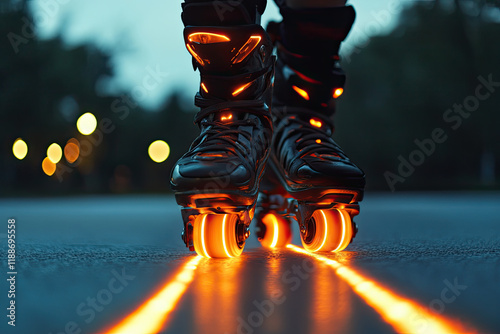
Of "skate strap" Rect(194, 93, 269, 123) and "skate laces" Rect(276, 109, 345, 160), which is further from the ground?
"skate strap" Rect(194, 93, 269, 123)

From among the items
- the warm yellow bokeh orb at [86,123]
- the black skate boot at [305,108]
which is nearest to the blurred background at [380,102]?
the warm yellow bokeh orb at [86,123]

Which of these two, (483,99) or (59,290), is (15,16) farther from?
(59,290)

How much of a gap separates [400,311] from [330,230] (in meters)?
0.82

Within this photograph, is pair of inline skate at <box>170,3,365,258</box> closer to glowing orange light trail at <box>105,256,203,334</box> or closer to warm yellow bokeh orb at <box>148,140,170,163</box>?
glowing orange light trail at <box>105,256,203,334</box>

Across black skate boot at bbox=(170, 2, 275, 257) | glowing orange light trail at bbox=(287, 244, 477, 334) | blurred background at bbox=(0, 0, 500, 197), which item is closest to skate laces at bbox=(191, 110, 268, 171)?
black skate boot at bbox=(170, 2, 275, 257)

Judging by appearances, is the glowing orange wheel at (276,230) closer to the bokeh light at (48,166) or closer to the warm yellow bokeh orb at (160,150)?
the warm yellow bokeh orb at (160,150)

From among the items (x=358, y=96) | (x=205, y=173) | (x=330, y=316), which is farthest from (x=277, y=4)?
(x=358, y=96)

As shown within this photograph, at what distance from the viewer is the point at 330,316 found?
1043mm

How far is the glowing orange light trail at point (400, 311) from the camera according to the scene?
0.97 metres

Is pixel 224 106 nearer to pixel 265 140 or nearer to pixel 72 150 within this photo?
pixel 265 140

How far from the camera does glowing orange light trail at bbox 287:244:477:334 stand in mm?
965

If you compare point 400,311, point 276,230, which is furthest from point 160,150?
point 400,311

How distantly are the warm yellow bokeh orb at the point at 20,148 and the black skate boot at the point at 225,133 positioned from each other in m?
24.1

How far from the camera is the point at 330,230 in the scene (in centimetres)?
191
